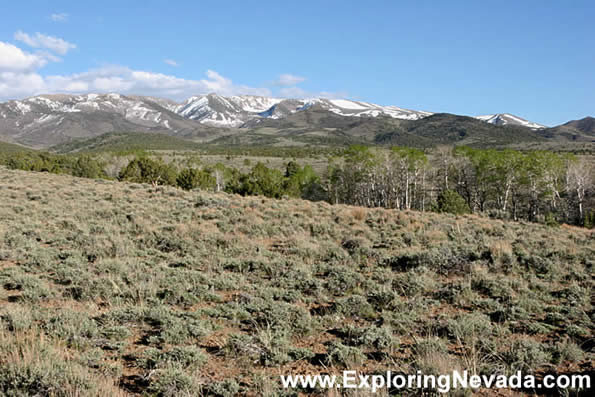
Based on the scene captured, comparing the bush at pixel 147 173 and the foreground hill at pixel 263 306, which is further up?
the bush at pixel 147 173

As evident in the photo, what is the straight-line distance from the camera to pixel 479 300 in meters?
7.42

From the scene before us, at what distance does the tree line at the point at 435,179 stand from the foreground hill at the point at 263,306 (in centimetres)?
3343

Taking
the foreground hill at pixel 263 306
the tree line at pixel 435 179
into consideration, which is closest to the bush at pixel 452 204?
the tree line at pixel 435 179

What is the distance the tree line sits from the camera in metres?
52.8

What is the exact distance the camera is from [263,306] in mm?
7070

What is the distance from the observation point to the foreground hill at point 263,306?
4840 mm

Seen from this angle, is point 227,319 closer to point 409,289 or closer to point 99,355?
point 99,355

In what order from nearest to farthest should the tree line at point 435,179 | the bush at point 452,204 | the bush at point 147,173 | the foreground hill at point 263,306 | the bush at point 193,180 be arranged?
the foreground hill at point 263,306 → the bush at point 452,204 → the bush at point 193,180 → the bush at point 147,173 → the tree line at point 435,179

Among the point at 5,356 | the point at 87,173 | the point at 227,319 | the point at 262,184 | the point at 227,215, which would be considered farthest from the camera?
the point at 87,173

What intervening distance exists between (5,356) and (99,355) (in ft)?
3.54

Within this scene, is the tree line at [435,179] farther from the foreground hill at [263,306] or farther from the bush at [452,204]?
the foreground hill at [263,306]

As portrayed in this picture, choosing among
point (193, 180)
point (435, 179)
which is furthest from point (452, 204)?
point (435, 179)

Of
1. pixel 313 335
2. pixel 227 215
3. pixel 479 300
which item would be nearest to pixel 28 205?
pixel 227 215

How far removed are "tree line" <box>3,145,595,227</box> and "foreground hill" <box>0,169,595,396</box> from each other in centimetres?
3343
